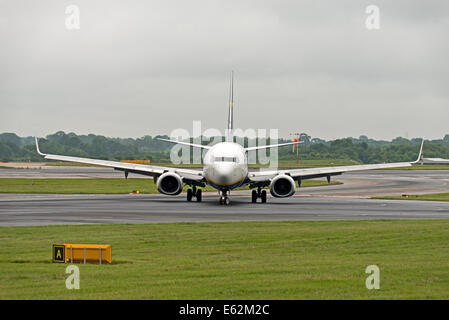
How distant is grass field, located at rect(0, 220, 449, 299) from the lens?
1705 cm

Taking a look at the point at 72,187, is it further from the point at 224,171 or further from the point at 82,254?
the point at 82,254

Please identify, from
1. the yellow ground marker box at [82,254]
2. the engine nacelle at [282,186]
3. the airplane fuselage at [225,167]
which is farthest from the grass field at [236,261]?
the engine nacelle at [282,186]

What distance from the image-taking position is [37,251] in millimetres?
25172

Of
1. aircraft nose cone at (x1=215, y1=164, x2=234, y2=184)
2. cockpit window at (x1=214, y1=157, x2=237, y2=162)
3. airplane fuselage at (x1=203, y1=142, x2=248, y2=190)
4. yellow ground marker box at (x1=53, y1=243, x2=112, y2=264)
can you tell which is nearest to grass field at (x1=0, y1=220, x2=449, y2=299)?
yellow ground marker box at (x1=53, y1=243, x2=112, y2=264)

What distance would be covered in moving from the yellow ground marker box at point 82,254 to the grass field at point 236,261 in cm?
49

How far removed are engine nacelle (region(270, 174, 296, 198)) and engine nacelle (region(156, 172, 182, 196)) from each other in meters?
7.60

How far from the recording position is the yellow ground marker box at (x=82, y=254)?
22.3 metres

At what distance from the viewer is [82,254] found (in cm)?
2270

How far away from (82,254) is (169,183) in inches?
1296

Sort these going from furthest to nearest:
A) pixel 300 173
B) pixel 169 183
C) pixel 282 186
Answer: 1. pixel 300 173
2. pixel 282 186
3. pixel 169 183

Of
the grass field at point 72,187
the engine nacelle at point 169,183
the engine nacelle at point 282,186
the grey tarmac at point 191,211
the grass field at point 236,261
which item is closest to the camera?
the grass field at point 236,261

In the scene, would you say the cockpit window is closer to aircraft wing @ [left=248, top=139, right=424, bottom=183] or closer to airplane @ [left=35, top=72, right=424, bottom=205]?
airplane @ [left=35, top=72, right=424, bottom=205]

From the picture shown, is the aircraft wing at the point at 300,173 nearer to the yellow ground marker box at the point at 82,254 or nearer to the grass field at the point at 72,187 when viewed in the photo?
the grass field at the point at 72,187

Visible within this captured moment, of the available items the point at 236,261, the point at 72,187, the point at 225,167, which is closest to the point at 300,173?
the point at 225,167
